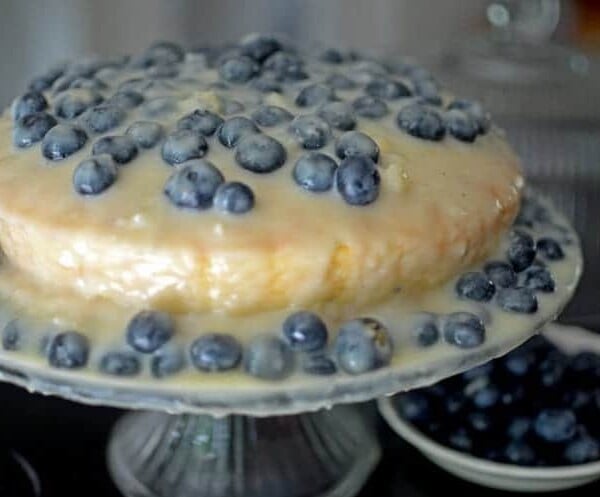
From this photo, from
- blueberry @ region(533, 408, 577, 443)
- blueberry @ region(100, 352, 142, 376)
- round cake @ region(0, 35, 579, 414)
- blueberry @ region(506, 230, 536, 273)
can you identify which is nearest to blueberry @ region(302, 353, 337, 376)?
round cake @ region(0, 35, 579, 414)

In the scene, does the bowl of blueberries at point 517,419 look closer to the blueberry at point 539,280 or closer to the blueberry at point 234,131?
the blueberry at point 539,280

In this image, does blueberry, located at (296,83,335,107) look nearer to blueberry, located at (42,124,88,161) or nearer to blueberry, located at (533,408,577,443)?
blueberry, located at (42,124,88,161)

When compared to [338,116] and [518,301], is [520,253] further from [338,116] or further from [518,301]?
[338,116]

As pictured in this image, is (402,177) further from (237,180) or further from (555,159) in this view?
(555,159)

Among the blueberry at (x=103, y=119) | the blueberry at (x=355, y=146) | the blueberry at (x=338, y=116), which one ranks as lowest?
the blueberry at (x=103, y=119)

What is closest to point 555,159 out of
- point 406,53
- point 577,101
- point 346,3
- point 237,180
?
point 577,101

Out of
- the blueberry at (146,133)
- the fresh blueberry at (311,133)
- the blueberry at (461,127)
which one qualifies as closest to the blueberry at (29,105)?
the blueberry at (146,133)
